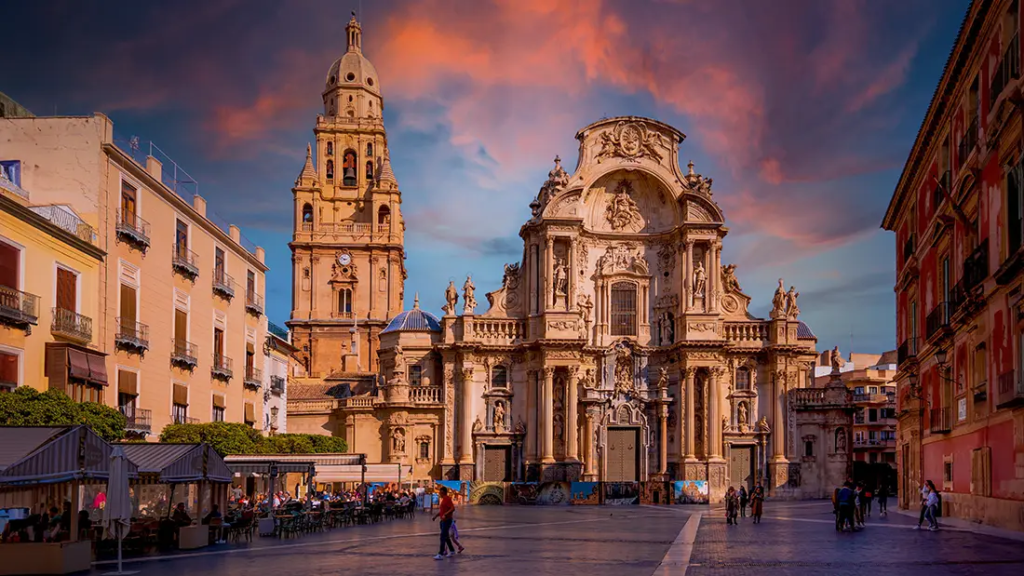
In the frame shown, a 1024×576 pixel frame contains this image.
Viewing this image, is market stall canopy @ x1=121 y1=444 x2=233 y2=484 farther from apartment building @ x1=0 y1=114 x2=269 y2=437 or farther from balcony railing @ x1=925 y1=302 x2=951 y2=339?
balcony railing @ x1=925 y1=302 x2=951 y2=339

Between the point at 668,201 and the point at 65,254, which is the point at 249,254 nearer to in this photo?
the point at 65,254

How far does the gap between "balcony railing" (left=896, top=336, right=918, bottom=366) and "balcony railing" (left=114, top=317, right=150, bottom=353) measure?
29.8m

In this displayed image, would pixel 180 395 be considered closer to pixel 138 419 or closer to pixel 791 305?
pixel 138 419

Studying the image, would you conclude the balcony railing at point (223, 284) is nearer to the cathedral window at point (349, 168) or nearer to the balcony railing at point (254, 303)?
the balcony railing at point (254, 303)

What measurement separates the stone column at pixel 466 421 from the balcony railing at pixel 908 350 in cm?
2777

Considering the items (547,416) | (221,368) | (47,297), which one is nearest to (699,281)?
(547,416)

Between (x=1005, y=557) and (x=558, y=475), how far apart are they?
147ft

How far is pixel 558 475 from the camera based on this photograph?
66812 millimetres

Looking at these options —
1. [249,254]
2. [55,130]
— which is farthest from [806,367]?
[55,130]

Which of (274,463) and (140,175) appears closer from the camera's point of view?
(274,463)

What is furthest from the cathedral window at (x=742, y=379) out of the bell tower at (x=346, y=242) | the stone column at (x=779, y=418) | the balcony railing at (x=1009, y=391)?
the balcony railing at (x=1009, y=391)

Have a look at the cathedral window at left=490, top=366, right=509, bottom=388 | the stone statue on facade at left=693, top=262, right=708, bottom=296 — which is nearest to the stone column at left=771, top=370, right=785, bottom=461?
the stone statue on facade at left=693, top=262, right=708, bottom=296

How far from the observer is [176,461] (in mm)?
→ 28297

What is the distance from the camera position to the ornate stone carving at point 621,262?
232ft
